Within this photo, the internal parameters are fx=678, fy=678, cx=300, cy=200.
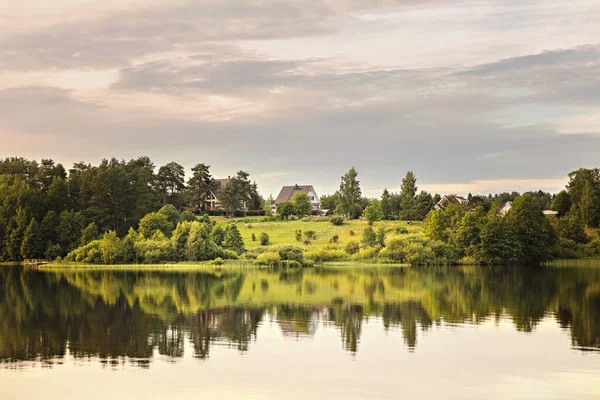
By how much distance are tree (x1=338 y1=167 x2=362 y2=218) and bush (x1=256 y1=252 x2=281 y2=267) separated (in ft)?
122

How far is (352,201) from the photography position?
111 m

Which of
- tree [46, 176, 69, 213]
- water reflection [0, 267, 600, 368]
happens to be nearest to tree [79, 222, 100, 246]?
tree [46, 176, 69, 213]

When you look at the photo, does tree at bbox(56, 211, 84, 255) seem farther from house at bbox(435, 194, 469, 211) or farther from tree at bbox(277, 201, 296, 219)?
house at bbox(435, 194, 469, 211)

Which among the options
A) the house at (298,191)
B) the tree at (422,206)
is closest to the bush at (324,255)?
the tree at (422,206)

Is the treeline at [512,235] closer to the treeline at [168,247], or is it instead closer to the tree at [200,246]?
the treeline at [168,247]

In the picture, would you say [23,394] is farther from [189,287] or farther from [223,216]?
[223,216]

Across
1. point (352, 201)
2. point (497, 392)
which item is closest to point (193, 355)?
point (497, 392)

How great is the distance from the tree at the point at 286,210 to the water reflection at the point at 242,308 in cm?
5021

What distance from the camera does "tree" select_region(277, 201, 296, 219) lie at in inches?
4343

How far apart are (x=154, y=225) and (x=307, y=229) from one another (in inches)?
891

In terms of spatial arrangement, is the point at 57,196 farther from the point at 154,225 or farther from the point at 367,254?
the point at 367,254

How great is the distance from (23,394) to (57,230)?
74079 millimetres

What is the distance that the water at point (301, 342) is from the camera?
63.1ft

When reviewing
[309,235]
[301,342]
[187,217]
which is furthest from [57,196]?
[301,342]
